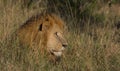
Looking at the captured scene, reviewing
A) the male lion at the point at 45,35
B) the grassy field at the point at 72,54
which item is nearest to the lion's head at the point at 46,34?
the male lion at the point at 45,35

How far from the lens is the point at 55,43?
4871mm

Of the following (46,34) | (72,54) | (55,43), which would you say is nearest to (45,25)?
(46,34)

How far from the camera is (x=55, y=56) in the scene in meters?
4.95

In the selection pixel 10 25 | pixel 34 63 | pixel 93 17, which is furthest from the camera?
pixel 93 17

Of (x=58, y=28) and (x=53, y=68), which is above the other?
(x=58, y=28)

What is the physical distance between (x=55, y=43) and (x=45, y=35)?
15cm

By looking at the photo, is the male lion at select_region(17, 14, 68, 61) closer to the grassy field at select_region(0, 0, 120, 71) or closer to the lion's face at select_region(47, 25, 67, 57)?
the lion's face at select_region(47, 25, 67, 57)

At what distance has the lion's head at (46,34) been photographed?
4.87 meters

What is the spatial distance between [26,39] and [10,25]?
1190mm

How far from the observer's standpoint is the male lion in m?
4.88

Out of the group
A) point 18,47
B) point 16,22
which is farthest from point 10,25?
point 18,47

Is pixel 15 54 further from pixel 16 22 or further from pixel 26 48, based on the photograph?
pixel 16 22

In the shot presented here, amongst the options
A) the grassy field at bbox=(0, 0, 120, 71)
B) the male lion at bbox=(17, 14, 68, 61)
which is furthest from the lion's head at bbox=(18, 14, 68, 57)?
the grassy field at bbox=(0, 0, 120, 71)

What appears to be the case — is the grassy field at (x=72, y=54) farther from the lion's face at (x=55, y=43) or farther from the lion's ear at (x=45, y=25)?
the lion's ear at (x=45, y=25)
